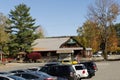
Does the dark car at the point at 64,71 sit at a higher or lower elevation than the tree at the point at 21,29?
lower

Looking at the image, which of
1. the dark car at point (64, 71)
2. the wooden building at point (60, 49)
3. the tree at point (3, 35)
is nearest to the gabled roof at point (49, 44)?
the wooden building at point (60, 49)

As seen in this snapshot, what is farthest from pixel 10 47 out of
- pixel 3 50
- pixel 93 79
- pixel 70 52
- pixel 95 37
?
pixel 93 79

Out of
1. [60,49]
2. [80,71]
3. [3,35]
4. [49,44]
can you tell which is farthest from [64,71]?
[49,44]

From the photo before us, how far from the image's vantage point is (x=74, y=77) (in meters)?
28.2

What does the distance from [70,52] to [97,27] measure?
32.6 ft

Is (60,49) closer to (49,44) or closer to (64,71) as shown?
(49,44)

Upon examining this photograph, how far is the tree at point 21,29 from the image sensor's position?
315 ft

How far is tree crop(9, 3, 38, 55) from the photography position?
9588cm

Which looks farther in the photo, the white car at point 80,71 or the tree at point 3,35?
the tree at point 3,35

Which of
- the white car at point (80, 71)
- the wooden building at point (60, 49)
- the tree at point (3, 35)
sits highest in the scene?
the tree at point (3, 35)

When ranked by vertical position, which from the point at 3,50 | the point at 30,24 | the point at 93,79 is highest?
the point at 30,24

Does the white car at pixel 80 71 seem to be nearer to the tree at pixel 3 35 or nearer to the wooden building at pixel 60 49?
the wooden building at pixel 60 49

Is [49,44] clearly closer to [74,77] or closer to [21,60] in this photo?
[21,60]

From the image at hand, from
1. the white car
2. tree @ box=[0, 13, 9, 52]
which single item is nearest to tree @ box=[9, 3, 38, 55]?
tree @ box=[0, 13, 9, 52]
